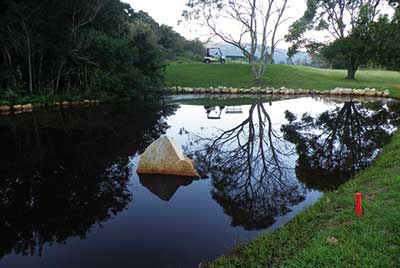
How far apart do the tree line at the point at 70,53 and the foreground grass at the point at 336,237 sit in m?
12.0

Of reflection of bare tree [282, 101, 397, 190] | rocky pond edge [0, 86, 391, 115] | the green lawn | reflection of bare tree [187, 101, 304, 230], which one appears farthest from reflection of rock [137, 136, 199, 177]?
rocky pond edge [0, 86, 391, 115]

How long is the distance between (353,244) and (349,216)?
0.52 meters

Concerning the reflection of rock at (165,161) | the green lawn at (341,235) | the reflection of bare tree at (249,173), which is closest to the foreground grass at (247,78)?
the reflection of bare tree at (249,173)

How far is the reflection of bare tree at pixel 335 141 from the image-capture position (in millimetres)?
4805

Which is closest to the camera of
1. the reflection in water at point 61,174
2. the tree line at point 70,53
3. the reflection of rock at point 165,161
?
the reflection in water at point 61,174

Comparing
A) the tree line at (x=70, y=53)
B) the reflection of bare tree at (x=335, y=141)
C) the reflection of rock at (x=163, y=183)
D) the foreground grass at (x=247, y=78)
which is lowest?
the reflection of bare tree at (x=335, y=141)

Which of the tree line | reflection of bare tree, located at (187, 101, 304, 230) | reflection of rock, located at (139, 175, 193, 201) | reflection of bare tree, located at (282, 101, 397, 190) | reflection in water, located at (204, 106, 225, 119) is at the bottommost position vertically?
reflection of bare tree, located at (282, 101, 397, 190)

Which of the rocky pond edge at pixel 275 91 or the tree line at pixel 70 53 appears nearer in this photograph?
the tree line at pixel 70 53

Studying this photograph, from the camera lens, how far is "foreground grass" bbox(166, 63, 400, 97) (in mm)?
20594

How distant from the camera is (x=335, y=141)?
22.3 ft

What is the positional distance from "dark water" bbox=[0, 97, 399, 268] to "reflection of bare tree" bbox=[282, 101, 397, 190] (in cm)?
2

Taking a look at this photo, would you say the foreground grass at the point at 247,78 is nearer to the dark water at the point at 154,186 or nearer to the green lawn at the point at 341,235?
the dark water at the point at 154,186

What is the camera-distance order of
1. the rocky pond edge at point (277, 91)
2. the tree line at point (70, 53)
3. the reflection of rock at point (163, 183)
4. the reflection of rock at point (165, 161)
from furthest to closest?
1. the rocky pond edge at point (277, 91)
2. the tree line at point (70, 53)
3. the reflection of rock at point (165, 161)
4. the reflection of rock at point (163, 183)

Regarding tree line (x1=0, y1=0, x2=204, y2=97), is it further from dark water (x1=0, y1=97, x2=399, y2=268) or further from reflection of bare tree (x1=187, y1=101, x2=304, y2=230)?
reflection of bare tree (x1=187, y1=101, x2=304, y2=230)
